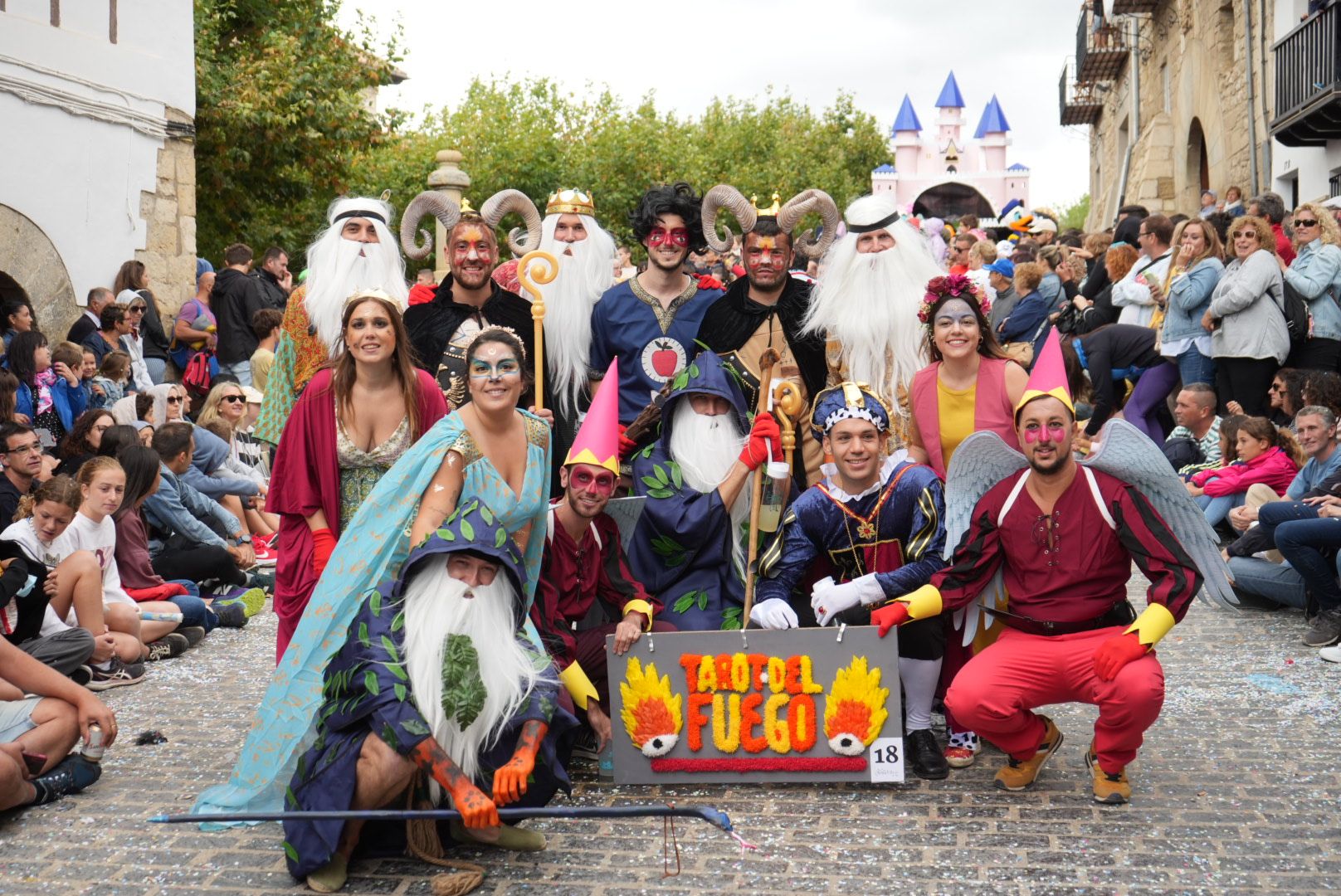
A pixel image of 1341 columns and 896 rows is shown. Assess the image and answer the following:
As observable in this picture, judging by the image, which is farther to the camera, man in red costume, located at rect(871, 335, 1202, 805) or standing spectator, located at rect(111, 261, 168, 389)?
standing spectator, located at rect(111, 261, 168, 389)

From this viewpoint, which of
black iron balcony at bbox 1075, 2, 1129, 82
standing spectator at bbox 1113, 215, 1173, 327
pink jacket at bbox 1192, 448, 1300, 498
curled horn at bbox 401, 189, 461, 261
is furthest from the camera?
black iron balcony at bbox 1075, 2, 1129, 82

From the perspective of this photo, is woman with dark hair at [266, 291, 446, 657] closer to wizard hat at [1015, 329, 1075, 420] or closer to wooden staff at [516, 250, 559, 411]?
wooden staff at [516, 250, 559, 411]

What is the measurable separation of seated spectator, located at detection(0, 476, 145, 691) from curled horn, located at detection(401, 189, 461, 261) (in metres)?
1.87

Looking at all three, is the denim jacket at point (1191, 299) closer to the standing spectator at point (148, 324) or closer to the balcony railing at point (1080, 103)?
the standing spectator at point (148, 324)

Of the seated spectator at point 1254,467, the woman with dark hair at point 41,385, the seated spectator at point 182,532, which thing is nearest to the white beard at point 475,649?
the seated spectator at point 182,532

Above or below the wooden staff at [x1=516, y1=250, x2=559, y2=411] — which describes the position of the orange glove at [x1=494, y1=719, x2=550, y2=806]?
below

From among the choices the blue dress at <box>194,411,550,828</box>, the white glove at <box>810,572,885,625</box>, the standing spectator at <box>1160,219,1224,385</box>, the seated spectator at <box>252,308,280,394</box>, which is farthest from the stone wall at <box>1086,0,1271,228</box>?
the blue dress at <box>194,411,550,828</box>

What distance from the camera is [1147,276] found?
10930 mm

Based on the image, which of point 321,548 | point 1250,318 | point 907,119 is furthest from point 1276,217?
point 907,119

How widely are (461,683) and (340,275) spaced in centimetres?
243

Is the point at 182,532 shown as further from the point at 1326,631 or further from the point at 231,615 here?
the point at 1326,631

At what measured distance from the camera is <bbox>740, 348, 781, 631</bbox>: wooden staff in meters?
5.18

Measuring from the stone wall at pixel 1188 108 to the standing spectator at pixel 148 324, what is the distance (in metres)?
12.8

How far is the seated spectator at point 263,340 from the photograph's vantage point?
11664mm
